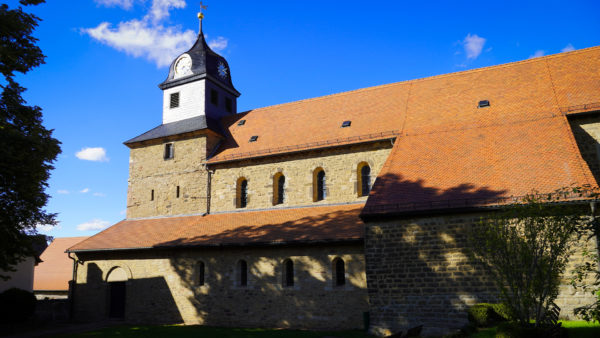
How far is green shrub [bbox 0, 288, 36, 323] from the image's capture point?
63.2 feet

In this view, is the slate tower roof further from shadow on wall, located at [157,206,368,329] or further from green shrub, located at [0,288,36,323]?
green shrub, located at [0,288,36,323]

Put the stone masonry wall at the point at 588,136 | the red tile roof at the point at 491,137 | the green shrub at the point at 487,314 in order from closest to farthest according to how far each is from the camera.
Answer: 1. the green shrub at the point at 487,314
2. the red tile roof at the point at 491,137
3. the stone masonry wall at the point at 588,136

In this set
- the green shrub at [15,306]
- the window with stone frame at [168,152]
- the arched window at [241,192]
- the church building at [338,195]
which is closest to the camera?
the church building at [338,195]

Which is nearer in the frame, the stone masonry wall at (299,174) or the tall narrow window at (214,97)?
the stone masonry wall at (299,174)

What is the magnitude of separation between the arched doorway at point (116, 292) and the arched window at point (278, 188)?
306 inches

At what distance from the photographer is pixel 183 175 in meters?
23.2

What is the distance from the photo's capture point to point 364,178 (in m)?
19.3

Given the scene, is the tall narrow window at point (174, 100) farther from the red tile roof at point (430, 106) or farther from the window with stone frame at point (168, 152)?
the red tile roof at point (430, 106)

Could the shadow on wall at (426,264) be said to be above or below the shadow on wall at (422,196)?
below

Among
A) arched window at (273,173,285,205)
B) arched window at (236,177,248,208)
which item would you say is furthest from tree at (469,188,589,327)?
arched window at (236,177,248,208)

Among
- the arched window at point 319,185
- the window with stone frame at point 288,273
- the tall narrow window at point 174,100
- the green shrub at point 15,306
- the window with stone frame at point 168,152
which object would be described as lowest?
the green shrub at point 15,306

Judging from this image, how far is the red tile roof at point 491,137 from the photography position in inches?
541

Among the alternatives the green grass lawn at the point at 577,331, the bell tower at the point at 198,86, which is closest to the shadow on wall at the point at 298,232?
the green grass lawn at the point at 577,331

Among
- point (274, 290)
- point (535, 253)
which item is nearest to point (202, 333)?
point (274, 290)
